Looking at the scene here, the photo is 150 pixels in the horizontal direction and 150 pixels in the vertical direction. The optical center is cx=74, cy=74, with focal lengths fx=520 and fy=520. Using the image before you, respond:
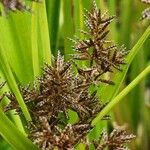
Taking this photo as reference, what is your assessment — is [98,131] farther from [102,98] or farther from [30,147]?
[30,147]

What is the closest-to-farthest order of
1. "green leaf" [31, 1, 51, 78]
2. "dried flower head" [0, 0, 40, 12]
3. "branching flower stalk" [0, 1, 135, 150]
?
"dried flower head" [0, 0, 40, 12] < "branching flower stalk" [0, 1, 135, 150] < "green leaf" [31, 1, 51, 78]

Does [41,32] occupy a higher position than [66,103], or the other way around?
[41,32]

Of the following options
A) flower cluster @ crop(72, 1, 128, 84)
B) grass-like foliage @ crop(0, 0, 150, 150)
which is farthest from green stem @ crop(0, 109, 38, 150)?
flower cluster @ crop(72, 1, 128, 84)

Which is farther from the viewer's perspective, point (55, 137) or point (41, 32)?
point (41, 32)

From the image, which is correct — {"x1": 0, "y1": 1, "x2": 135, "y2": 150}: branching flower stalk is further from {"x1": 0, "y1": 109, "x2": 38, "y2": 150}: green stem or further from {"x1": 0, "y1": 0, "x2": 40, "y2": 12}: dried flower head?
{"x1": 0, "y1": 0, "x2": 40, "y2": 12}: dried flower head

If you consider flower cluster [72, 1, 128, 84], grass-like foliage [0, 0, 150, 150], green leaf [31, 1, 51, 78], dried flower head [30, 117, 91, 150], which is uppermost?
green leaf [31, 1, 51, 78]

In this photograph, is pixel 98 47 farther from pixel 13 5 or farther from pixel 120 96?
pixel 13 5

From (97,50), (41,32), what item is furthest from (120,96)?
(41,32)

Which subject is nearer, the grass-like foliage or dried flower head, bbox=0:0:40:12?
dried flower head, bbox=0:0:40:12

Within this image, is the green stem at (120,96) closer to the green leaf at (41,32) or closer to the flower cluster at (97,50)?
the flower cluster at (97,50)
